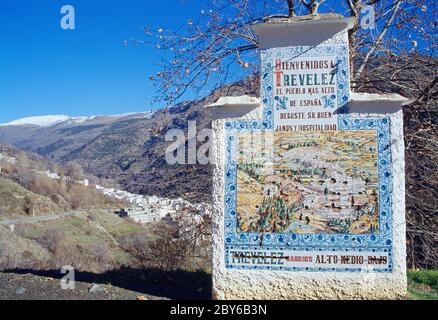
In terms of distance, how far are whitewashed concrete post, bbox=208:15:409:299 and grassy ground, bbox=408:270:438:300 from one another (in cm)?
127

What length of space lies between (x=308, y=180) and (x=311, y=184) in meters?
0.07

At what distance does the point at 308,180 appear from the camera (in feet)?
19.7

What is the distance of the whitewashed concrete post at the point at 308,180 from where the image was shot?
588 cm

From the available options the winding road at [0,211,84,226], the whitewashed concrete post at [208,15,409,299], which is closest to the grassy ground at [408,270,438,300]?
the whitewashed concrete post at [208,15,409,299]

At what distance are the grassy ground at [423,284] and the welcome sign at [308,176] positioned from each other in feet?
4.85

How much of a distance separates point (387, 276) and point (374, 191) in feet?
3.58

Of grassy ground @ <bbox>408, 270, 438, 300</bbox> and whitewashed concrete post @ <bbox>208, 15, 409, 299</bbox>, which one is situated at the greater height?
whitewashed concrete post @ <bbox>208, 15, 409, 299</bbox>

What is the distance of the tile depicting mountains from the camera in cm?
594

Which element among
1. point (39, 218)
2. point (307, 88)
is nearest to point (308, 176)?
point (307, 88)

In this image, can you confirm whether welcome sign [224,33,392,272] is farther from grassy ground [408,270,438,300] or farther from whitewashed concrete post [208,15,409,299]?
grassy ground [408,270,438,300]

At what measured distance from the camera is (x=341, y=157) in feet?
19.7

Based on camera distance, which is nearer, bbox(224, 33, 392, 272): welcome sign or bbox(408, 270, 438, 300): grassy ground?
bbox(224, 33, 392, 272): welcome sign

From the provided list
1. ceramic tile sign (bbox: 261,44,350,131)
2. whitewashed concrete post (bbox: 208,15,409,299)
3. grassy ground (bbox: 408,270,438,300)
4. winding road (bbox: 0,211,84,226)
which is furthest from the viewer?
winding road (bbox: 0,211,84,226)

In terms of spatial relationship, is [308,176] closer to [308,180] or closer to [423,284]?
[308,180]
